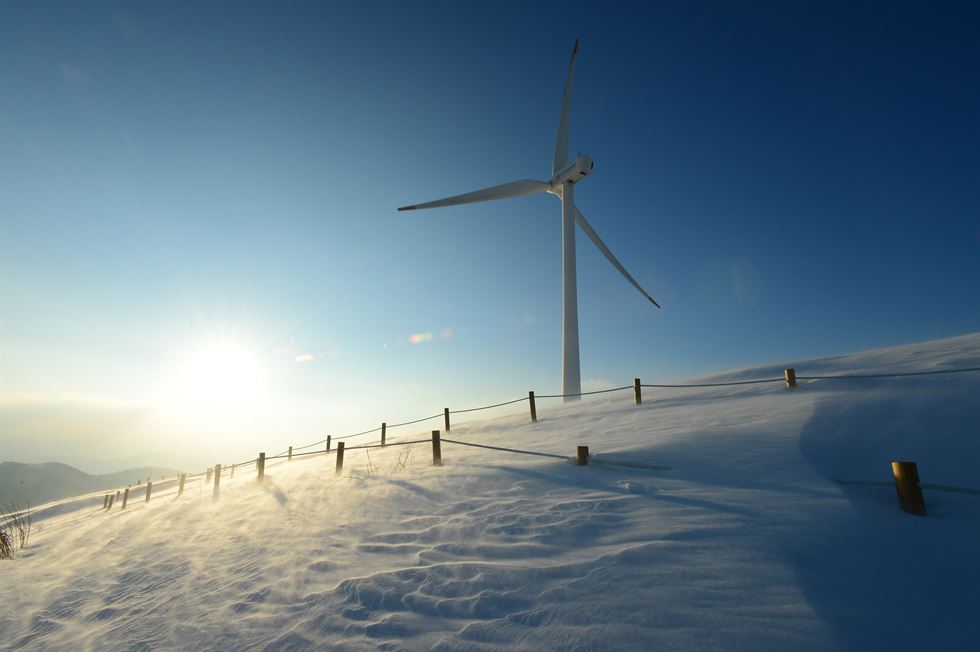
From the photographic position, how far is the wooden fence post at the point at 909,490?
420cm

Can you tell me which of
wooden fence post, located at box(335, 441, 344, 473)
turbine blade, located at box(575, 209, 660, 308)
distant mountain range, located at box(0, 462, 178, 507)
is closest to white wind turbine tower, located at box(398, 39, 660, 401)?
turbine blade, located at box(575, 209, 660, 308)

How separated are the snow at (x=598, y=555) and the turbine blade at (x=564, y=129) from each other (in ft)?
71.8

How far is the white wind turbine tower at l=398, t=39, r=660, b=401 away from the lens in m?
22.2

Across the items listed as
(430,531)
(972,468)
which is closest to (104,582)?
(430,531)

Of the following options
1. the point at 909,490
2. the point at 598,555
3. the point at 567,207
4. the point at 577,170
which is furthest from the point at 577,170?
the point at 598,555

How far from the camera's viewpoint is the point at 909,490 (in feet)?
14.0

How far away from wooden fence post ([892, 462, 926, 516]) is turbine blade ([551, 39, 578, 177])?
83.0ft

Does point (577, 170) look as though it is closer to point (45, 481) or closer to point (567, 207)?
point (567, 207)

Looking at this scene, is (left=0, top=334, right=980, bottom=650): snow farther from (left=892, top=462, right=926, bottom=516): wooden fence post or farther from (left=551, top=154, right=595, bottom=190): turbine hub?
(left=551, top=154, right=595, bottom=190): turbine hub

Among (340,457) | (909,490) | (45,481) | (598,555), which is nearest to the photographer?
(598,555)

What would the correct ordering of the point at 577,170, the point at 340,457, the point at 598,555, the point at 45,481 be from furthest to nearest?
the point at 45,481 < the point at 577,170 < the point at 340,457 < the point at 598,555

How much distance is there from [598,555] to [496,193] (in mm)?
24003

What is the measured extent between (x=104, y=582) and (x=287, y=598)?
4.00 metres

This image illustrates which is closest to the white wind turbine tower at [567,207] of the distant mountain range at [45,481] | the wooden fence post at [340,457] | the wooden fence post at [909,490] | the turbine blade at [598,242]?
the turbine blade at [598,242]
